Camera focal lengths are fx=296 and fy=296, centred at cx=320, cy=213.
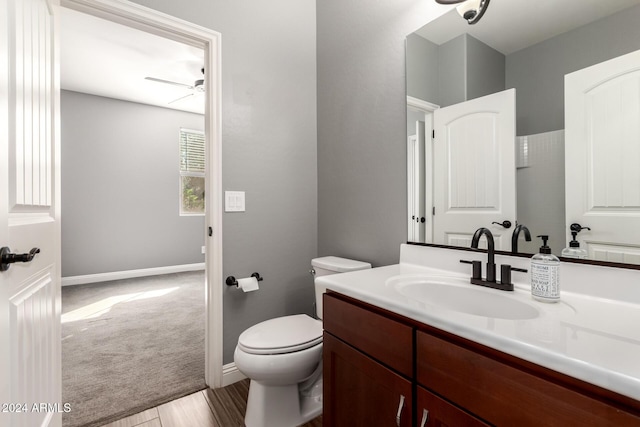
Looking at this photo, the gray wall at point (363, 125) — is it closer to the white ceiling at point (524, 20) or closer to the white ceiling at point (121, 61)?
the white ceiling at point (524, 20)

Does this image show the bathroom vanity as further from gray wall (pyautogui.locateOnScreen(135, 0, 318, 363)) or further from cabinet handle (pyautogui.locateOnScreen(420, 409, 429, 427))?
gray wall (pyautogui.locateOnScreen(135, 0, 318, 363))

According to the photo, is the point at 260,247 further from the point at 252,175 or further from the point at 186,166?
the point at 186,166

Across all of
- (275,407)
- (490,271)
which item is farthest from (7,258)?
(490,271)

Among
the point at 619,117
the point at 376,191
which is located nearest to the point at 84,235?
the point at 376,191

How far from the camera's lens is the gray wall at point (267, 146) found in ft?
5.92

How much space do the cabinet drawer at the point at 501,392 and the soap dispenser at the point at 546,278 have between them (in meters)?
0.40

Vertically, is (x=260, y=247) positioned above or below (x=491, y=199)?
below

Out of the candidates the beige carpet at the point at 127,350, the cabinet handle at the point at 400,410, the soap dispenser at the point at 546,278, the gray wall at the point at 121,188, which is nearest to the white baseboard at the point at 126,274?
the gray wall at the point at 121,188

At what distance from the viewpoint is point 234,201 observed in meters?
1.82

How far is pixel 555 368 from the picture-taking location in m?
0.55

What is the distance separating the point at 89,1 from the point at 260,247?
1508 mm

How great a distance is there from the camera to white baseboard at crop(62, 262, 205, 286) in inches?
154

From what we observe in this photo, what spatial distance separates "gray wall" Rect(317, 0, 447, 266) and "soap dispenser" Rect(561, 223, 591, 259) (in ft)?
2.18

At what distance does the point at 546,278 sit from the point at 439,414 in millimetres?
512
